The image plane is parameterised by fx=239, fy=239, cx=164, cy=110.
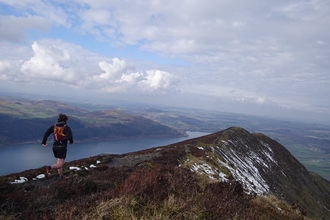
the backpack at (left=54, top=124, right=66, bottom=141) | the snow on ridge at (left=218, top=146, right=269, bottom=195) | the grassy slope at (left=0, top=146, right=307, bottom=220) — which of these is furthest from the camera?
the snow on ridge at (left=218, top=146, right=269, bottom=195)

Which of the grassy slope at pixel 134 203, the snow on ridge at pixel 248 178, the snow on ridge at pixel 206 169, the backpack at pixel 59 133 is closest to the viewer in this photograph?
the grassy slope at pixel 134 203

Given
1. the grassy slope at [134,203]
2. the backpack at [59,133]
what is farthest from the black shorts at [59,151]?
the grassy slope at [134,203]

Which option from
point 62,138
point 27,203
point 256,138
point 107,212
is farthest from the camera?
point 256,138

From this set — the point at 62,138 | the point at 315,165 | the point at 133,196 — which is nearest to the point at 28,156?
the point at 62,138

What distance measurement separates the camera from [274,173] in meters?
40.8

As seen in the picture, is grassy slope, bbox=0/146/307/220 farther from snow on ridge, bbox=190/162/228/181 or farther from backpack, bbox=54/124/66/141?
snow on ridge, bbox=190/162/228/181

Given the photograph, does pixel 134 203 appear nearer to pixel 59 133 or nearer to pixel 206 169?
pixel 59 133

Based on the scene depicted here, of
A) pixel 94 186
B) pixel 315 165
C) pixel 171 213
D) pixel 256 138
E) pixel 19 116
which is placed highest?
pixel 171 213

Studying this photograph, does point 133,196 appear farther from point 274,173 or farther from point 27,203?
point 274,173

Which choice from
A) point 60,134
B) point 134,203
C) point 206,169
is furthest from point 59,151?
point 206,169

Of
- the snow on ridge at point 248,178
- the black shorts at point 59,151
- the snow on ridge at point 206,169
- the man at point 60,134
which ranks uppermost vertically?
the man at point 60,134

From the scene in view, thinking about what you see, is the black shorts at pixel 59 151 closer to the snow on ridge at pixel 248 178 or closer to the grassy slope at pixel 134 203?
the grassy slope at pixel 134 203

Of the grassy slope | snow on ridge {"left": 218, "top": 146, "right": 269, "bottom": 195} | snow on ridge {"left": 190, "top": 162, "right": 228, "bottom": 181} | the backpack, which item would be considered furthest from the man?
snow on ridge {"left": 218, "top": 146, "right": 269, "bottom": 195}

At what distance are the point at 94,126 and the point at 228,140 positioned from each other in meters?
170
